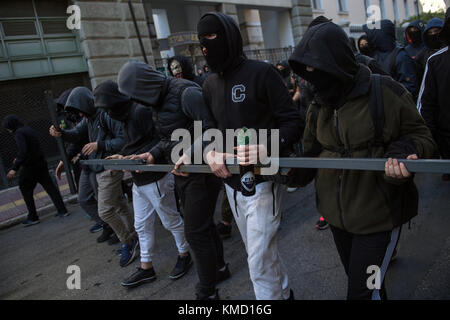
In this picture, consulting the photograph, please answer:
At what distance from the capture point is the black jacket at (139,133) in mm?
3125

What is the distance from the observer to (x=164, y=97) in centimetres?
270

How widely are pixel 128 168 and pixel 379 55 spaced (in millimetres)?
3763

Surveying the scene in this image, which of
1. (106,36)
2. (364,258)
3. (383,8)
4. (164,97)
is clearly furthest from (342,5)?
(364,258)

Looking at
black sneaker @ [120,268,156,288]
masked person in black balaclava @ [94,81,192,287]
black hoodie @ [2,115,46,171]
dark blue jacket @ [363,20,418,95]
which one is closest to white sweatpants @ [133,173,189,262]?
masked person in black balaclava @ [94,81,192,287]

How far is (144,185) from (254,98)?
1482 mm

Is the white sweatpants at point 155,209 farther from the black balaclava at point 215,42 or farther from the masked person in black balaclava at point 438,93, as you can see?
the masked person in black balaclava at point 438,93

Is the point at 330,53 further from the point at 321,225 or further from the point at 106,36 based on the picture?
the point at 106,36

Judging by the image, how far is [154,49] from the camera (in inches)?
453

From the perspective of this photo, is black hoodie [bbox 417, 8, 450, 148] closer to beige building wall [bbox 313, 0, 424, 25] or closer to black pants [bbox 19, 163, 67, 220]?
black pants [bbox 19, 163, 67, 220]

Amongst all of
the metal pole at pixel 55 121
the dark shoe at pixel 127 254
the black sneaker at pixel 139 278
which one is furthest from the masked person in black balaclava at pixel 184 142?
the metal pole at pixel 55 121

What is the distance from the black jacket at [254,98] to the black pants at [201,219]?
47cm

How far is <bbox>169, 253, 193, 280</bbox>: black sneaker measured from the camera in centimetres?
325

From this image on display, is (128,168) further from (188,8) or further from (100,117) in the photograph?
(188,8)
